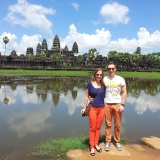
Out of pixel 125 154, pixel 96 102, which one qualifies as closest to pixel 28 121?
pixel 96 102

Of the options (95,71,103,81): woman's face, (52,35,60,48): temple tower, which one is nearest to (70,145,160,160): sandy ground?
(95,71,103,81): woman's face

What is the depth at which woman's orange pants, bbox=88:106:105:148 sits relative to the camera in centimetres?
Result: 565

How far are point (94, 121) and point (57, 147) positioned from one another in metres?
1.37

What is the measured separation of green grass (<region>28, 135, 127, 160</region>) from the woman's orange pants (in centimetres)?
43

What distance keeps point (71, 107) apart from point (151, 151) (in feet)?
20.6

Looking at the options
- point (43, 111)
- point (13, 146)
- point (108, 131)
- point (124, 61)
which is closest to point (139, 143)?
point (108, 131)

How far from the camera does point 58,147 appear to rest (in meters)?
6.07

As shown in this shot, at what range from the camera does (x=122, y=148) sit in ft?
19.6

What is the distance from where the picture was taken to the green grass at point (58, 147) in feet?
18.4

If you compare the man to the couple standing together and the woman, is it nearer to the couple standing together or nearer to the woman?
the couple standing together

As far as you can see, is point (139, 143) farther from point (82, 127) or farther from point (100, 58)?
point (100, 58)

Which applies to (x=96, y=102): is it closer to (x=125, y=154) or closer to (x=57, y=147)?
(x=125, y=154)

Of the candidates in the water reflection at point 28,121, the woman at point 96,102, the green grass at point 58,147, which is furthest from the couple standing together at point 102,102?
the water reflection at point 28,121

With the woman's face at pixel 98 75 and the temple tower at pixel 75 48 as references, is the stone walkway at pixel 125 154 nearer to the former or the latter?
the woman's face at pixel 98 75
